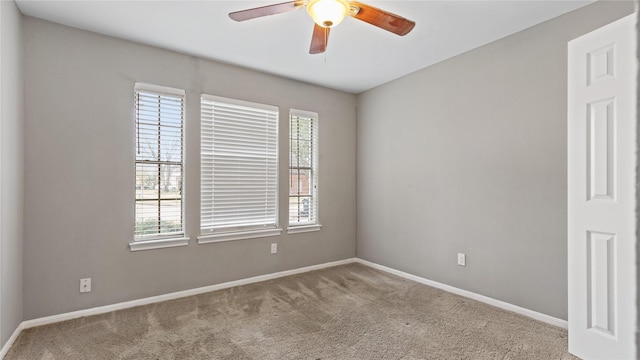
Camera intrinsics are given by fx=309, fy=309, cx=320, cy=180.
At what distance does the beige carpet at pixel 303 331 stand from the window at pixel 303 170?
1.14 meters

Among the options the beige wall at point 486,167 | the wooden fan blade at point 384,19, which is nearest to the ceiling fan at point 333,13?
the wooden fan blade at point 384,19

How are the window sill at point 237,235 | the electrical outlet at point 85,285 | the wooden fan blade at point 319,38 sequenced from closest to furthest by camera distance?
the wooden fan blade at point 319,38 → the electrical outlet at point 85,285 → the window sill at point 237,235

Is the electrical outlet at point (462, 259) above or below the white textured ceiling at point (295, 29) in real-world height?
below

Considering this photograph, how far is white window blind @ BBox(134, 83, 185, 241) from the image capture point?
3037 mm

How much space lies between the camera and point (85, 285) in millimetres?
2748

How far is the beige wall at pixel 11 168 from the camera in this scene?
211 cm

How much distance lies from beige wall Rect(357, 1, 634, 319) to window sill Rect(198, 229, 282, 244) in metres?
1.49

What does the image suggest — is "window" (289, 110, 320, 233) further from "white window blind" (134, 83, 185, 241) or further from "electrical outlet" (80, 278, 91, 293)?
"electrical outlet" (80, 278, 91, 293)

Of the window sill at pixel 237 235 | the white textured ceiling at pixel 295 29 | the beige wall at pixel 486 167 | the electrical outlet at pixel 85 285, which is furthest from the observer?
the window sill at pixel 237 235

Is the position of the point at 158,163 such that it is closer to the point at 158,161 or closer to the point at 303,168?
the point at 158,161

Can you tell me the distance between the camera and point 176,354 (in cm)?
→ 215

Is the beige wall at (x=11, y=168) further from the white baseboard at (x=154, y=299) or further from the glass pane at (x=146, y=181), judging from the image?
the glass pane at (x=146, y=181)

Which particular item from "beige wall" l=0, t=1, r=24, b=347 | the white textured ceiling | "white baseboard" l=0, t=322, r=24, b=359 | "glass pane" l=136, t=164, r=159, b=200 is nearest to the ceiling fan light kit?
the white textured ceiling

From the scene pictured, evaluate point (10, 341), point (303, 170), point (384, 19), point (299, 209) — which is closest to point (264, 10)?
point (384, 19)
